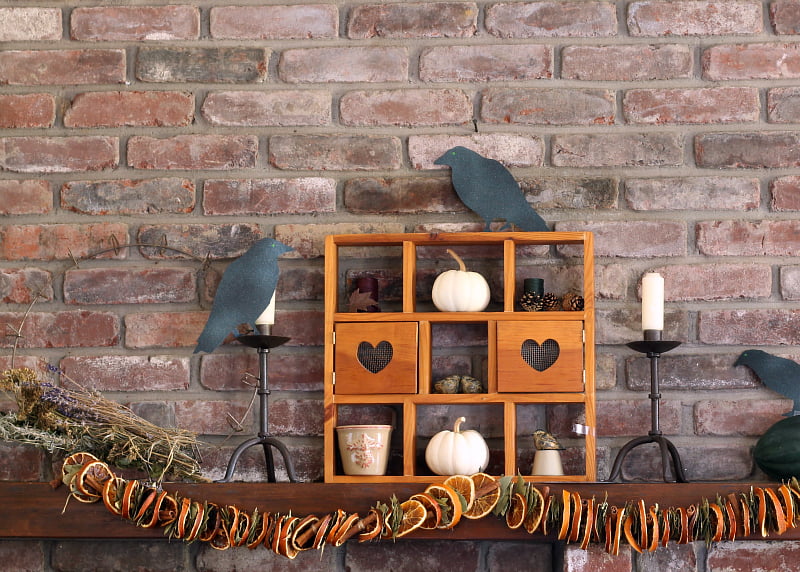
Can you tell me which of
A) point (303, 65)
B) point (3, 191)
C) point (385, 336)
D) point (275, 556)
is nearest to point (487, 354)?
point (385, 336)

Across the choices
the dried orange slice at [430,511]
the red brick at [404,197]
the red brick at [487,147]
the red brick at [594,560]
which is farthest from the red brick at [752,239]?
the dried orange slice at [430,511]

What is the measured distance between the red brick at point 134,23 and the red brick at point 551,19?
56cm

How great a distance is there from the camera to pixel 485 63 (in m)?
1.67

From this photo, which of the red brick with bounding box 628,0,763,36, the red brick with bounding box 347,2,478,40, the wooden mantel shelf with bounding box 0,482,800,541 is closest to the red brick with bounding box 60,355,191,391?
the wooden mantel shelf with bounding box 0,482,800,541

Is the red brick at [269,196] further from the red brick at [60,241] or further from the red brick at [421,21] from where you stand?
the red brick at [421,21]

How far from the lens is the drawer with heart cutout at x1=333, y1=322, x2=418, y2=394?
1.50 meters

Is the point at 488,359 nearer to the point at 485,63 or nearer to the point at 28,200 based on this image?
the point at 485,63

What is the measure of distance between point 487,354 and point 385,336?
0.65ft

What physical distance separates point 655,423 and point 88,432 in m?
0.92

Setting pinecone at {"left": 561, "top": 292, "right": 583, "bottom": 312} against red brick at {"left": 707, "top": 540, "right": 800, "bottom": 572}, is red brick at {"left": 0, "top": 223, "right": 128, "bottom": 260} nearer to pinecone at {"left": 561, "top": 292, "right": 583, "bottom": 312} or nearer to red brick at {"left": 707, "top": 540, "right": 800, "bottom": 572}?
pinecone at {"left": 561, "top": 292, "right": 583, "bottom": 312}

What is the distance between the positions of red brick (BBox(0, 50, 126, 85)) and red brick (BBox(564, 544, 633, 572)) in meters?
1.18

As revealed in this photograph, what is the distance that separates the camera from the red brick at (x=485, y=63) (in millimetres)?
1662

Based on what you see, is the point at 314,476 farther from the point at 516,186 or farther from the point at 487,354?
the point at 516,186

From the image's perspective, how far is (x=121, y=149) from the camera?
168 centimetres
